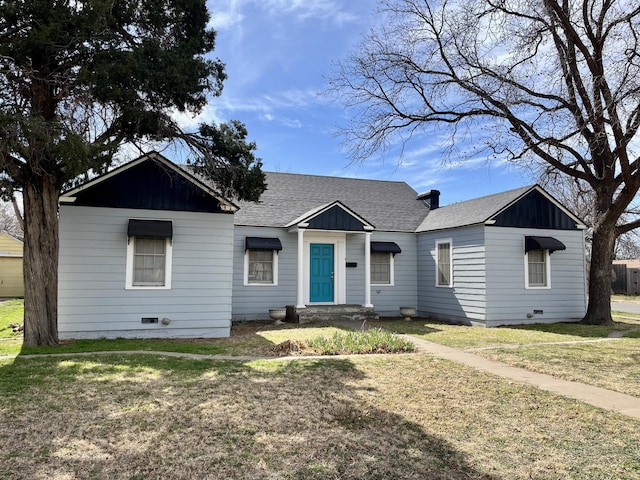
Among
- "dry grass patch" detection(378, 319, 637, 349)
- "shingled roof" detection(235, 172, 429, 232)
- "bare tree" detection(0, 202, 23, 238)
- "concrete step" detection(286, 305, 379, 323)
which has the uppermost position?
"bare tree" detection(0, 202, 23, 238)

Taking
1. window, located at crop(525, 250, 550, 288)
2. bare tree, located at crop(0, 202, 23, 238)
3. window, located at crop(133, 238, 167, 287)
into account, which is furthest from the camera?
bare tree, located at crop(0, 202, 23, 238)

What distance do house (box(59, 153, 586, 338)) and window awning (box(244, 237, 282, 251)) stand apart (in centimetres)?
5

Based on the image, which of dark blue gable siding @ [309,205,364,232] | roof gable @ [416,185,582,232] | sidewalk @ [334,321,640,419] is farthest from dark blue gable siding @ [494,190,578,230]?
sidewalk @ [334,321,640,419]

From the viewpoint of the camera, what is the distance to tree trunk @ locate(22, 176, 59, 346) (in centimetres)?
848

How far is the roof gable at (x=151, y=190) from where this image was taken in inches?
391

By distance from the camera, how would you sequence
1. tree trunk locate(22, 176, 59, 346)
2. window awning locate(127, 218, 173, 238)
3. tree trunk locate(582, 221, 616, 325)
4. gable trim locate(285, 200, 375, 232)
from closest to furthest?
tree trunk locate(22, 176, 59, 346) < window awning locate(127, 218, 173, 238) < tree trunk locate(582, 221, 616, 325) < gable trim locate(285, 200, 375, 232)

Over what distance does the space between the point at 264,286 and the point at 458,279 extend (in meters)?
6.33

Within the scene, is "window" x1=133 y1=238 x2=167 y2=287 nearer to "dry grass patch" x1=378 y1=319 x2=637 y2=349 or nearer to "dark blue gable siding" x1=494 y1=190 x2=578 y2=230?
"dry grass patch" x1=378 y1=319 x2=637 y2=349

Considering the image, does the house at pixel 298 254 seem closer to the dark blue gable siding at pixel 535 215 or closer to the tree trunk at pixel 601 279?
the dark blue gable siding at pixel 535 215

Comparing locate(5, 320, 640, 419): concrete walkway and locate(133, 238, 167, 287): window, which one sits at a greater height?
locate(133, 238, 167, 287): window

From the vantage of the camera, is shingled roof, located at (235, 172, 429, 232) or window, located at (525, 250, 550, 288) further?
shingled roof, located at (235, 172, 429, 232)

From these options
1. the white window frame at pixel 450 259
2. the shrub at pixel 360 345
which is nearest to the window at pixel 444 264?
the white window frame at pixel 450 259

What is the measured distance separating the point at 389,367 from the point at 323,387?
172 centimetres

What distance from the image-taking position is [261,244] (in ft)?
44.1
